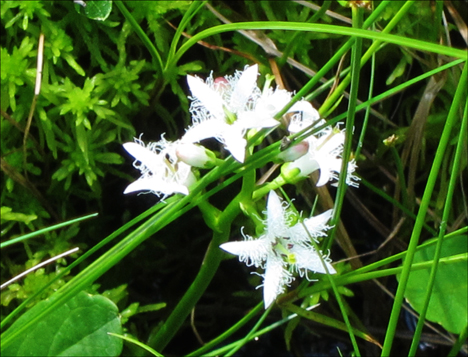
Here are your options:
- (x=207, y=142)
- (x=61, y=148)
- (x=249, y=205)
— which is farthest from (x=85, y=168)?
(x=249, y=205)

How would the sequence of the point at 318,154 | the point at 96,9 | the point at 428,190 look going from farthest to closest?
the point at 96,9, the point at 318,154, the point at 428,190

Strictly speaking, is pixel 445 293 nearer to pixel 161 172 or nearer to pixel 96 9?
pixel 161 172

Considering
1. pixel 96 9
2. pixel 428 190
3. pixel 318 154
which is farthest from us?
pixel 96 9

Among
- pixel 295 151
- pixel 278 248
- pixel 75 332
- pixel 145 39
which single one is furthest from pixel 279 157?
pixel 75 332

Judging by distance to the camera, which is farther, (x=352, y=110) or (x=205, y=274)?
(x=205, y=274)

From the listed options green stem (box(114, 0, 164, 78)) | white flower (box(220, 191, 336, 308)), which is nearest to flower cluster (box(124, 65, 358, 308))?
white flower (box(220, 191, 336, 308))

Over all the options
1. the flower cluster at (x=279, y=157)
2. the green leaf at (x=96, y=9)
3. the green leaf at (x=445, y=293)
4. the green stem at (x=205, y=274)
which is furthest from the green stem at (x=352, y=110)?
the green leaf at (x=96, y=9)

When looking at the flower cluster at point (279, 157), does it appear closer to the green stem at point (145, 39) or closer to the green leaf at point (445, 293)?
the green stem at point (145, 39)
